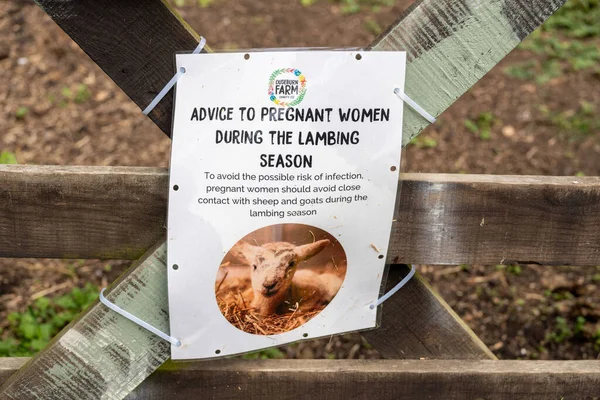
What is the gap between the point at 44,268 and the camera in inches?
141

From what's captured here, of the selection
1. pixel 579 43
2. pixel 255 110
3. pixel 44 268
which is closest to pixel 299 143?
pixel 255 110

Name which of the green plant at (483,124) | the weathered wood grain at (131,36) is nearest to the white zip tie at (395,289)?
the weathered wood grain at (131,36)

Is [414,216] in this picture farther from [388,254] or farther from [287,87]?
[287,87]

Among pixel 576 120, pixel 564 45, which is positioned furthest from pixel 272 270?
pixel 564 45

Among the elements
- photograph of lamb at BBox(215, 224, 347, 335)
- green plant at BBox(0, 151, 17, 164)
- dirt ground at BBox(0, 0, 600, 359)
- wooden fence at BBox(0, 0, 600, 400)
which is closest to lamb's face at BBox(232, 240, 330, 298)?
photograph of lamb at BBox(215, 224, 347, 335)

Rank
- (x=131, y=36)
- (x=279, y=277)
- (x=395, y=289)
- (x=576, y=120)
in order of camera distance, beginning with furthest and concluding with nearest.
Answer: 1. (x=576, y=120)
2. (x=395, y=289)
3. (x=279, y=277)
4. (x=131, y=36)

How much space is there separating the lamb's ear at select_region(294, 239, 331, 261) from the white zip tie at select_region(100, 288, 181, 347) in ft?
1.27

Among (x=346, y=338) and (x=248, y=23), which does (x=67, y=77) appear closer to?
(x=248, y=23)

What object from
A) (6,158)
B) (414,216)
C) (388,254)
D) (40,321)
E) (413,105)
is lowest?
(40,321)

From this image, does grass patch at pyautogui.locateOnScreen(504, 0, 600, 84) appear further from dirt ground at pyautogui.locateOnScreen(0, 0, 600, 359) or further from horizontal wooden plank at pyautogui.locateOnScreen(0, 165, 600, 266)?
horizontal wooden plank at pyautogui.locateOnScreen(0, 165, 600, 266)

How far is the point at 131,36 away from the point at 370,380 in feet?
3.66

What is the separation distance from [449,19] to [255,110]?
19.5 inches

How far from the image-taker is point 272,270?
1.73m

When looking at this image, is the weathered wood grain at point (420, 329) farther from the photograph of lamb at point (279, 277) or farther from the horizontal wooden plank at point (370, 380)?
the photograph of lamb at point (279, 277)
